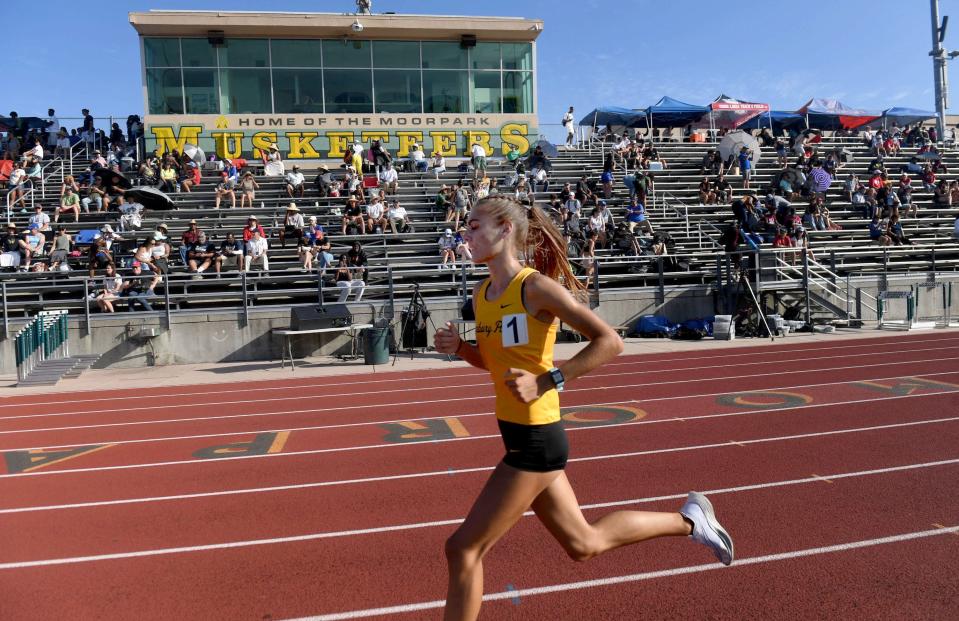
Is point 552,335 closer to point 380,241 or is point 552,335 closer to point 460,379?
point 460,379

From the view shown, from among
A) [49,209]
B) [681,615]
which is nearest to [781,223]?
[681,615]

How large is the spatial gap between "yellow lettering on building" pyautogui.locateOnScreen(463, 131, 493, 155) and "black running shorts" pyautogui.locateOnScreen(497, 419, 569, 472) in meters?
27.2

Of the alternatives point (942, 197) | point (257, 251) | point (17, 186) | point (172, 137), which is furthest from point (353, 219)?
point (942, 197)

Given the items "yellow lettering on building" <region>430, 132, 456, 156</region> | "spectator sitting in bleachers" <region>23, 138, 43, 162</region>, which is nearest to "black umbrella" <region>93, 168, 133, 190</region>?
"spectator sitting in bleachers" <region>23, 138, 43, 162</region>

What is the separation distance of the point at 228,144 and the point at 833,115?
29.4 meters

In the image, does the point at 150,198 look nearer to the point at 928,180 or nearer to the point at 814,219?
the point at 814,219

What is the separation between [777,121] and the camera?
37969mm

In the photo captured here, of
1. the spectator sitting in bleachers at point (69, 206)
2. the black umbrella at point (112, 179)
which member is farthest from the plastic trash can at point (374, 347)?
the black umbrella at point (112, 179)

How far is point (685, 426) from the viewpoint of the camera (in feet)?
26.5

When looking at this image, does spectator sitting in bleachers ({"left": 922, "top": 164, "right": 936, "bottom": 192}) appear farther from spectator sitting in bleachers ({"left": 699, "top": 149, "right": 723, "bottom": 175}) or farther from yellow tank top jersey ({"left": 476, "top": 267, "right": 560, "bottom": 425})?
yellow tank top jersey ({"left": 476, "top": 267, "right": 560, "bottom": 425})

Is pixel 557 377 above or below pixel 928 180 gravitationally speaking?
below

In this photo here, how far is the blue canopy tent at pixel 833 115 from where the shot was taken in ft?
123

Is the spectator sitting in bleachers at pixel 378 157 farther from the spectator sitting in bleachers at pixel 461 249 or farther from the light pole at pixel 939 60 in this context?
the light pole at pixel 939 60

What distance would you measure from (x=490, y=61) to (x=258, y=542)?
1084 inches
